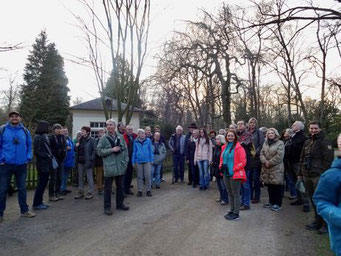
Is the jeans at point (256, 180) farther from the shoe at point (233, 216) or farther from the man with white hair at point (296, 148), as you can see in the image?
the shoe at point (233, 216)

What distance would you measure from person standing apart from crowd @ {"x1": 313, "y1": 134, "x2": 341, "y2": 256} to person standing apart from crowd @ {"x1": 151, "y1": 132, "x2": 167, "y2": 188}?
24.5 feet

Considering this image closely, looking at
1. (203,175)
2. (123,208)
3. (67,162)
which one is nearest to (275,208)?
(203,175)

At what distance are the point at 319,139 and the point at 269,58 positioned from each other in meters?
16.9

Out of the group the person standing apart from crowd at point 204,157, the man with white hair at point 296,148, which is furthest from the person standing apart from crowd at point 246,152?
the person standing apart from crowd at point 204,157

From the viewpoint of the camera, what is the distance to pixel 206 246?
4.41 meters

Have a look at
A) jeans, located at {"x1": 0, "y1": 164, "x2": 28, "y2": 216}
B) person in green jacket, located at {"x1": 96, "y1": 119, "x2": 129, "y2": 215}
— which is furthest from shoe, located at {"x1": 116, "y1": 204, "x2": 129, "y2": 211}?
jeans, located at {"x1": 0, "y1": 164, "x2": 28, "y2": 216}

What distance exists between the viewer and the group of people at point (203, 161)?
17.9 ft

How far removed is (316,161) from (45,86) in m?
35.9

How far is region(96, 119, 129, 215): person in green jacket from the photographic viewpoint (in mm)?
6227

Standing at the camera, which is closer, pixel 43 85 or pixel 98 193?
pixel 98 193

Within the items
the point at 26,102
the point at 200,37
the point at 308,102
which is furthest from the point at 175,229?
the point at 308,102

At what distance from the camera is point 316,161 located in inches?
203

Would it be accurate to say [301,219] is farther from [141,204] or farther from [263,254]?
[141,204]

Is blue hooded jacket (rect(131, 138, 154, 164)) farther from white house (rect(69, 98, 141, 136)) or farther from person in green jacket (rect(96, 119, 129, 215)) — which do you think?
white house (rect(69, 98, 141, 136))
